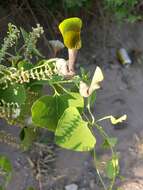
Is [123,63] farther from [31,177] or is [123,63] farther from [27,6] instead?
[31,177]

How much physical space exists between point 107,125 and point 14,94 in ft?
4.14

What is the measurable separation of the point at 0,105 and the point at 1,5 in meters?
1.30

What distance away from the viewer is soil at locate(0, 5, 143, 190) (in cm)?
153

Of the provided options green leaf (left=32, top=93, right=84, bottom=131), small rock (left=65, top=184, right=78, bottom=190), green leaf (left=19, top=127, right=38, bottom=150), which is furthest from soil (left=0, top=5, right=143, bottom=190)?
green leaf (left=32, top=93, right=84, bottom=131)

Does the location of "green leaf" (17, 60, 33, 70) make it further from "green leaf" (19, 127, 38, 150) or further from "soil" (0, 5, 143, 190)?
"soil" (0, 5, 143, 190)

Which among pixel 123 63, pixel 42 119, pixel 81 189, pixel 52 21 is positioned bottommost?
pixel 81 189

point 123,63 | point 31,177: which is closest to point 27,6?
point 123,63

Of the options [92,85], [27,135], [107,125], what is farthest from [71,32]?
[107,125]

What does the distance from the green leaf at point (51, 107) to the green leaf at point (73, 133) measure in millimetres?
16

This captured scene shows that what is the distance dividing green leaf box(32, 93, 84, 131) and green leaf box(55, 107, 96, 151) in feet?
0.05

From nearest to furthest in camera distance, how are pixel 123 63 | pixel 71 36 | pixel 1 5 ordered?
1. pixel 71 36
2. pixel 1 5
3. pixel 123 63

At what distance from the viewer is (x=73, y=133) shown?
0.45 metres

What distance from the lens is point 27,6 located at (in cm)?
173

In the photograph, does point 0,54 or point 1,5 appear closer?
point 0,54
